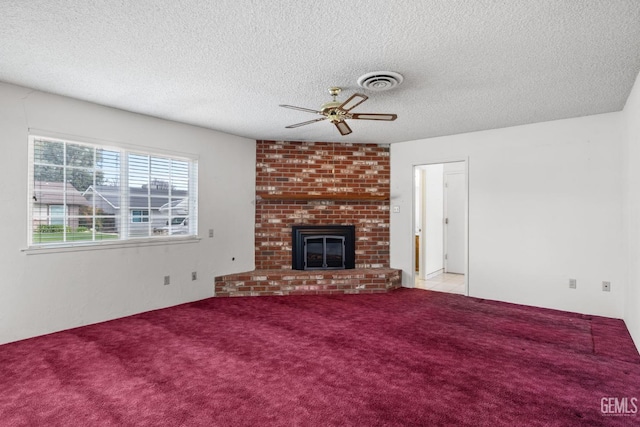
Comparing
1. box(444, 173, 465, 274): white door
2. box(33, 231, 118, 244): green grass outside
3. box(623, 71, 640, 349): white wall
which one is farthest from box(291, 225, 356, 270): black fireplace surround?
box(623, 71, 640, 349): white wall

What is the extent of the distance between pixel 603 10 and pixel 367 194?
387 cm

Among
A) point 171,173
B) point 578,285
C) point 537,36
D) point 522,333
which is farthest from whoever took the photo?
point 171,173

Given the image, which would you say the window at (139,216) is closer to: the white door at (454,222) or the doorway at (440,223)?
the doorway at (440,223)

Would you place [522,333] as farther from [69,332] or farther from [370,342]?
[69,332]

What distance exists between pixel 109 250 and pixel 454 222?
5885 millimetres

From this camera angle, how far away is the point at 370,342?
313 centimetres

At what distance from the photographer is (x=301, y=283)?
506 centimetres

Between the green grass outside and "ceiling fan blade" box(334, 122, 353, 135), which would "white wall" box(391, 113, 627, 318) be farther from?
the green grass outside

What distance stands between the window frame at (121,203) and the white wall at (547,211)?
3.71 meters

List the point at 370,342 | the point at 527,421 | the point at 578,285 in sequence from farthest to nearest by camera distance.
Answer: the point at 578,285 < the point at 370,342 < the point at 527,421

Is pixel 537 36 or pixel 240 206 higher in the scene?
pixel 537 36

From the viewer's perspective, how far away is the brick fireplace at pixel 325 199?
17.9 feet

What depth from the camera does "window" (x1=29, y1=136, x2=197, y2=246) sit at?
3.40 m

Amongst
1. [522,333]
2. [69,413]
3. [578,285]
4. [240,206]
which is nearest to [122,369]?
[69,413]
